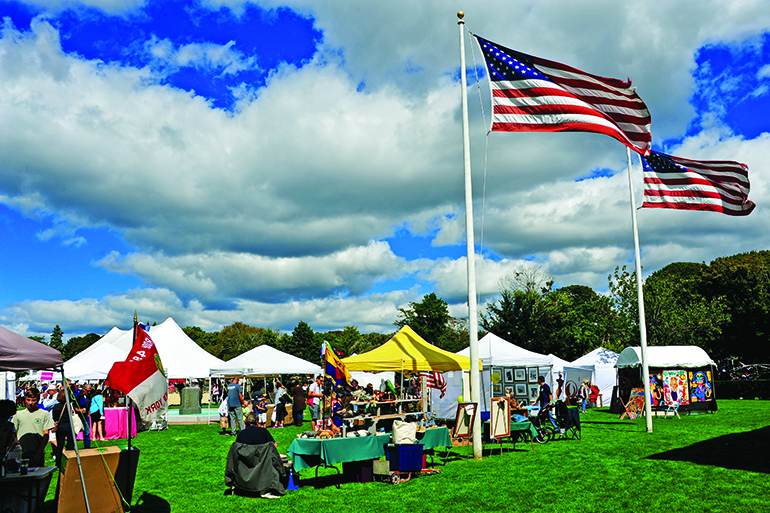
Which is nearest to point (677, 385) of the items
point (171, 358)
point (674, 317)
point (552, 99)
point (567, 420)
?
point (567, 420)

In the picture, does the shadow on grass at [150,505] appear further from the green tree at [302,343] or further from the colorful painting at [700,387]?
the green tree at [302,343]

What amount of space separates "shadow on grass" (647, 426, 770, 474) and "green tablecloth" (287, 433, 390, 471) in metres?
6.48

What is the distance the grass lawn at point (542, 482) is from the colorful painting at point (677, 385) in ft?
33.8

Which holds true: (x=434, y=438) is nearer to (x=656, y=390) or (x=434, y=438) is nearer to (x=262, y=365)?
(x=262, y=365)

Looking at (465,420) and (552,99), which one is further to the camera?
(465,420)

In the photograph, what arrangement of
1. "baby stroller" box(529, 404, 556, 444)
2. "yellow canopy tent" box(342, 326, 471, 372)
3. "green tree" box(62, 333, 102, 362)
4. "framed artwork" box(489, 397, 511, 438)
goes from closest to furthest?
"framed artwork" box(489, 397, 511, 438)
"baby stroller" box(529, 404, 556, 444)
"yellow canopy tent" box(342, 326, 471, 372)
"green tree" box(62, 333, 102, 362)

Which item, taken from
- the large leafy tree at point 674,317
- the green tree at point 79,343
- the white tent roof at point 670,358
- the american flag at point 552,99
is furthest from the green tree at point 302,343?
the american flag at point 552,99

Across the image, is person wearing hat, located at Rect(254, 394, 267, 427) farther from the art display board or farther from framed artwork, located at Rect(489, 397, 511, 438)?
the art display board

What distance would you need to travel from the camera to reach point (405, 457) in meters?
10.6

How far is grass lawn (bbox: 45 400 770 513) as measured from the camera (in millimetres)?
8562

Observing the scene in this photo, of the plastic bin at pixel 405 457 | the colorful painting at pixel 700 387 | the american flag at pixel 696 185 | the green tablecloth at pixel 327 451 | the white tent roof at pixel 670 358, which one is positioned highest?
the american flag at pixel 696 185

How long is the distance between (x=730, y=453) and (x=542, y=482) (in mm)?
5448

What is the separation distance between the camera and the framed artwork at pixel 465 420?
12.9 m

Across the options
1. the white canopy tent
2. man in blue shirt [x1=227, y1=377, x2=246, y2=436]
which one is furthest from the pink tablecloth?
the white canopy tent
